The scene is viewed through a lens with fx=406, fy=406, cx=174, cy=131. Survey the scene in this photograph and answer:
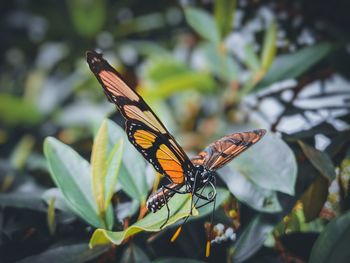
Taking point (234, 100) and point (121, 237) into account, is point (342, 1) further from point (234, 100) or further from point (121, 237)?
point (121, 237)

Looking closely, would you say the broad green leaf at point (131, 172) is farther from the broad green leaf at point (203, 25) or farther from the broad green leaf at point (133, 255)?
the broad green leaf at point (203, 25)

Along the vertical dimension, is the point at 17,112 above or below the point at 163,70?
above

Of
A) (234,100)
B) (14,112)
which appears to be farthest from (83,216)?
(14,112)

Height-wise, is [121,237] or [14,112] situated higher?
[14,112]

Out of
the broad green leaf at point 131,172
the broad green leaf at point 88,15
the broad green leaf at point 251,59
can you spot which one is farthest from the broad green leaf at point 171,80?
the broad green leaf at point 88,15

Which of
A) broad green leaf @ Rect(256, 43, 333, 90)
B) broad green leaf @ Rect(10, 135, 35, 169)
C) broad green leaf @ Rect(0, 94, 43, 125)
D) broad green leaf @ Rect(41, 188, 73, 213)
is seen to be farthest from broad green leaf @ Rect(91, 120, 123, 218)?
broad green leaf @ Rect(0, 94, 43, 125)

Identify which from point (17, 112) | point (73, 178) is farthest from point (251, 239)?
point (17, 112)

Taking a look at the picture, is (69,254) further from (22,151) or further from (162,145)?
(22,151)
